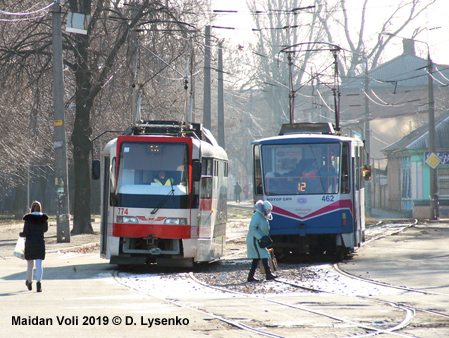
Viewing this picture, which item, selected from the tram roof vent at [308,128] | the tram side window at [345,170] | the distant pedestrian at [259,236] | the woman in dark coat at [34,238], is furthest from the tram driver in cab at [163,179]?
the tram roof vent at [308,128]

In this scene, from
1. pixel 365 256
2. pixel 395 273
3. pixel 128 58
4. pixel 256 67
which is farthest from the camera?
pixel 256 67

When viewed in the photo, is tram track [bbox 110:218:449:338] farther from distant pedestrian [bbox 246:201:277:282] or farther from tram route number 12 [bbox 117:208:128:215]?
tram route number 12 [bbox 117:208:128:215]

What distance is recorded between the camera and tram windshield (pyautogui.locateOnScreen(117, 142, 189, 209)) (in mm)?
13891

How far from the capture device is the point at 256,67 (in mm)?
49250

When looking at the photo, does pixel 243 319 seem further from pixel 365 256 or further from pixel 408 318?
pixel 365 256

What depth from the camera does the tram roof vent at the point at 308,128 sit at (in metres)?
17.9

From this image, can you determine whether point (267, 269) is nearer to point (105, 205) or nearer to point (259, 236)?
point (259, 236)

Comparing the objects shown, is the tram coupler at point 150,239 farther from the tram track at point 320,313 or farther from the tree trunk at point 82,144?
the tree trunk at point 82,144

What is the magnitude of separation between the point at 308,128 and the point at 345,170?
2266 millimetres

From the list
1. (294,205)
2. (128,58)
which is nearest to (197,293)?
A: (294,205)

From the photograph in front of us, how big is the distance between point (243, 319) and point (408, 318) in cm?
199

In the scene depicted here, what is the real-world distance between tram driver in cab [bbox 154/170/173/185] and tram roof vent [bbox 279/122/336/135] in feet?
16.2

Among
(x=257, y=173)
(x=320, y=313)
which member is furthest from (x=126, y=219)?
Answer: (x=320, y=313)

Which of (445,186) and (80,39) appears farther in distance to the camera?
(445,186)
